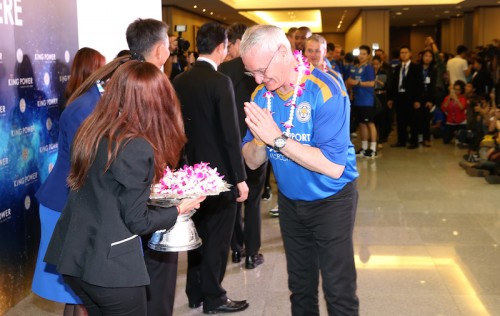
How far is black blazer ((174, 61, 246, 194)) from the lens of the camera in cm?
392

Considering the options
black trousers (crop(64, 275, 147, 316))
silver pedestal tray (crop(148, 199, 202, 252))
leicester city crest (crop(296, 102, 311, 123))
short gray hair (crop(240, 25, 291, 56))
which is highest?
short gray hair (crop(240, 25, 291, 56))

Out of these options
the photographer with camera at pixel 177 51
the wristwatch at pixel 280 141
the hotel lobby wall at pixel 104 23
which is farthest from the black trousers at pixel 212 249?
the photographer with camera at pixel 177 51

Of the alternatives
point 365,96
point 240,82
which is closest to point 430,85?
point 365,96

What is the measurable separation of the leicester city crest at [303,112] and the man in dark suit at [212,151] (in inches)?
47.0

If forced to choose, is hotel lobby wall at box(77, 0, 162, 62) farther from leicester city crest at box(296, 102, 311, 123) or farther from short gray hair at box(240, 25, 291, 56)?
leicester city crest at box(296, 102, 311, 123)

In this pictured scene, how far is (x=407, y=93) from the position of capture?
11.6 meters

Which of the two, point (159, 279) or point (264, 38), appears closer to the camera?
point (264, 38)

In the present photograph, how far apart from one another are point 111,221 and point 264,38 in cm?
98

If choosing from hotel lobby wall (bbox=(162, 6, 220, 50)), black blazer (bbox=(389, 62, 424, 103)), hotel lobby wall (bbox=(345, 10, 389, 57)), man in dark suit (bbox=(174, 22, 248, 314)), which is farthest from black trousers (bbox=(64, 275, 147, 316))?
hotel lobby wall (bbox=(345, 10, 389, 57))

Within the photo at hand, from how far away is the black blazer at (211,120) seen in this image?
392 centimetres

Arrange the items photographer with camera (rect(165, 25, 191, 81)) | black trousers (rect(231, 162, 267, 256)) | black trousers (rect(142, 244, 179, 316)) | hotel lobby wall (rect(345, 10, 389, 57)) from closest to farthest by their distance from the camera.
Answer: black trousers (rect(142, 244, 179, 316)) → black trousers (rect(231, 162, 267, 256)) → photographer with camera (rect(165, 25, 191, 81)) → hotel lobby wall (rect(345, 10, 389, 57))

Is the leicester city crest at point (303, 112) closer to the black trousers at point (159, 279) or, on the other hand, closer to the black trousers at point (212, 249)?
the black trousers at point (159, 279)

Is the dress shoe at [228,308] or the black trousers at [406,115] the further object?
the black trousers at [406,115]

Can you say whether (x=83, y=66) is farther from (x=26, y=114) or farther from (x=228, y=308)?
(x=228, y=308)
